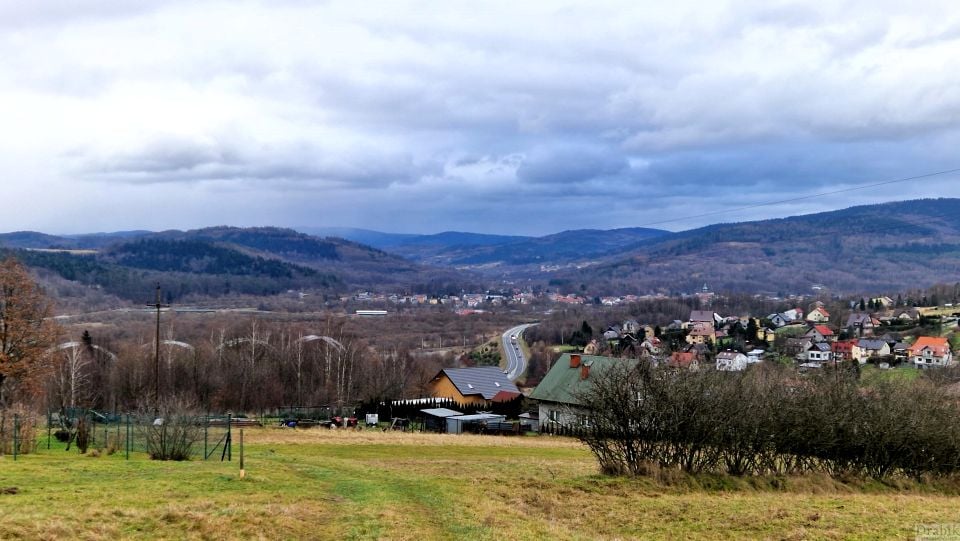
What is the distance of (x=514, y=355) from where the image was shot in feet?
326

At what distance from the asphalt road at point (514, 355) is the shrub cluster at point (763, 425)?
51979 millimetres

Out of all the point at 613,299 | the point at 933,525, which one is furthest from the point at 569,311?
the point at 933,525

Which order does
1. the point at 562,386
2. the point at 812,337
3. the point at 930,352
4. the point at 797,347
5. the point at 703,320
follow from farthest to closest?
the point at 703,320
the point at 812,337
the point at 797,347
the point at 930,352
the point at 562,386

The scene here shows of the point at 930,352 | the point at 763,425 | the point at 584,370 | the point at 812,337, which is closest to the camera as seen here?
the point at 763,425

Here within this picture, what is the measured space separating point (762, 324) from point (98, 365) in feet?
292

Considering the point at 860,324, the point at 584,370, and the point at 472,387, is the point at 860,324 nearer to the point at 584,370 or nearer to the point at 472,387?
the point at 472,387

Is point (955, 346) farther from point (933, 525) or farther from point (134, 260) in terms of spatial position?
point (134, 260)

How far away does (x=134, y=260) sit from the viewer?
7785 inches

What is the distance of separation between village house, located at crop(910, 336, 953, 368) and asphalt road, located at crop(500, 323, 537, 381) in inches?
1563

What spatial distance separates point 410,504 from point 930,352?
70003 mm

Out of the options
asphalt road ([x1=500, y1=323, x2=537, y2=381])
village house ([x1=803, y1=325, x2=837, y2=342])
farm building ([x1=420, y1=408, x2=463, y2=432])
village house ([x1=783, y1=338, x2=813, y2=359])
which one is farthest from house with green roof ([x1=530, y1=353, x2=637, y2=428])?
village house ([x1=803, y1=325, x2=837, y2=342])

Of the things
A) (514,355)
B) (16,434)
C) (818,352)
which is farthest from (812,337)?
(16,434)

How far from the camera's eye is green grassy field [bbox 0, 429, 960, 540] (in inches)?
495

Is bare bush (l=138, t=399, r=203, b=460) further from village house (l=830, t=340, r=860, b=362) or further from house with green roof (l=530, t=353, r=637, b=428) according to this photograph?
village house (l=830, t=340, r=860, b=362)
